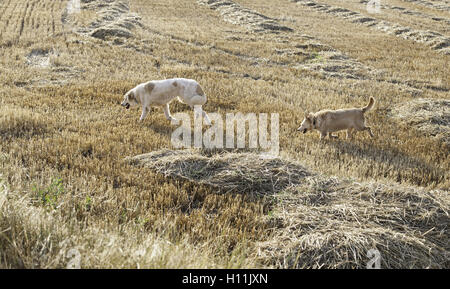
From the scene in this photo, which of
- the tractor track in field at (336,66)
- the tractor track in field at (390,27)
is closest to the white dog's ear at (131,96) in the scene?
the tractor track in field at (336,66)

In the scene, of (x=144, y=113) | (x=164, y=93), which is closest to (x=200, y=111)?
(x=164, y=93)

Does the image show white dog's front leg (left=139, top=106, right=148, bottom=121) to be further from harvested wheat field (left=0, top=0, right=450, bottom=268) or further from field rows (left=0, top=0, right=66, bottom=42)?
field rows (left=0, top=0, right=66, bottom=42)

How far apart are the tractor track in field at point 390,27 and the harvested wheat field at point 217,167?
→ 347 cm

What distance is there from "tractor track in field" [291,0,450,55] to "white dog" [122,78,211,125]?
1457 centimetres

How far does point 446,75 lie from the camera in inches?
507

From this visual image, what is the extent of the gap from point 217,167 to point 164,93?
2.91 meters

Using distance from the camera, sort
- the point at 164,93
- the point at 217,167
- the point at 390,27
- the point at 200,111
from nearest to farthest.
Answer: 1. the point at 217,167
2. the point at 164,93
3. the point at 200,111
4. the point at 390,27

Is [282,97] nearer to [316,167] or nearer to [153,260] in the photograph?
[316,167]

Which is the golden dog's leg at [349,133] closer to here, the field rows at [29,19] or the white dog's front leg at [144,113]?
the white dog's front leg at [144,113]

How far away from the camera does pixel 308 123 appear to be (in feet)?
22.9

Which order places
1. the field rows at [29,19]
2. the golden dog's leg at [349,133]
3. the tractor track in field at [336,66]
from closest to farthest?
the golden dog's leg at [349,133] → the tractor track in field at [336,66] → the field rows at [29,19]

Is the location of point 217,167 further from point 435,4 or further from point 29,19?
point 435,4

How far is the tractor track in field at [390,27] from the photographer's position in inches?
712

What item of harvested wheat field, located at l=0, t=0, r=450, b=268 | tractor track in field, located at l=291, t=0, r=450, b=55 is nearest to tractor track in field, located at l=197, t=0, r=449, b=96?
harvested wheat field, located at l=0, t=0, r=450, b=268
